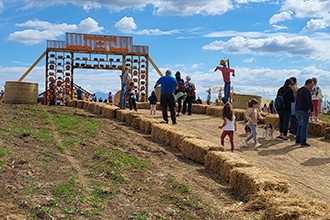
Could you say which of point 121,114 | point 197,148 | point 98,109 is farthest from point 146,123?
point 98,109

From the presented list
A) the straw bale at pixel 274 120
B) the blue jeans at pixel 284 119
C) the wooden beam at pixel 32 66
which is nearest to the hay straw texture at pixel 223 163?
the blue jeans at pixel 284 119

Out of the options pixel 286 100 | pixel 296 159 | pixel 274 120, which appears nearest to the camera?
pixel 296 159

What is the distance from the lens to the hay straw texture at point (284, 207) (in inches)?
237

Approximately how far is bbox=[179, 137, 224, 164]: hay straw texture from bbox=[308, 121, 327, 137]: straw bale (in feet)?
19.2

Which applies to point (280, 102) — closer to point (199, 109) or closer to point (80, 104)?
point (199, 109)

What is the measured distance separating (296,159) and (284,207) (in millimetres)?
5717

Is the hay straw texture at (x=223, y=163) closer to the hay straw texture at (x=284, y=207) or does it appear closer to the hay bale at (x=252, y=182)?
the hay bale at (x=252, y=182)

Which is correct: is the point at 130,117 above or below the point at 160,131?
above

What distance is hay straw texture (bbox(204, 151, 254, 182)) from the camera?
8.77 metres

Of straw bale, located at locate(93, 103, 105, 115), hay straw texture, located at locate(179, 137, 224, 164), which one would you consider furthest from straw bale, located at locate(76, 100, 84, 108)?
hay straw texture, located at locate(179, 137, 224, 164)

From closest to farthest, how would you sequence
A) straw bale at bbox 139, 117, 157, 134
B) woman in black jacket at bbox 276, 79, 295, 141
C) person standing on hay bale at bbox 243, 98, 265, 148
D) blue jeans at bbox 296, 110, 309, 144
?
1. person standing on hay bale at bbox 243, 98, 265, 148
2. blue jeans at bbox 296, 110, 309, 144
3. woman in black jacket at bbox 276, 79, 295, 141
4. straw bale at bbox 139, 117, 157, 134

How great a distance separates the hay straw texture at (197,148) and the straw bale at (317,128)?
19.2ft

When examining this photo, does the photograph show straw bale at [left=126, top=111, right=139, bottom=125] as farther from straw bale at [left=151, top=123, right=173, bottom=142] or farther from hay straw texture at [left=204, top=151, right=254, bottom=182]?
hay straw texture at [left=204, top=151, right=254, bottom=182]

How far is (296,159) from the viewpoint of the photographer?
11648mm
